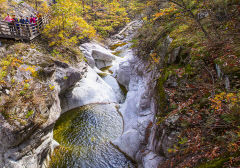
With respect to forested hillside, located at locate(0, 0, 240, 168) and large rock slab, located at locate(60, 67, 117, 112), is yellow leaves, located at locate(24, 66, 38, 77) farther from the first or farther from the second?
large rock slab, located at locate(60, 67, 117, 112)

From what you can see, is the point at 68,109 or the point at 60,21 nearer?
the point at 60,21

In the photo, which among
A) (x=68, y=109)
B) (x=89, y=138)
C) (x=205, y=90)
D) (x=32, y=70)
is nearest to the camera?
(x=205, y=90)

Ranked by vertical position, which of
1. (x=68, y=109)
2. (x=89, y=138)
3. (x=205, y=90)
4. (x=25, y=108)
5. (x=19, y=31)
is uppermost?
(x=205, y=90)

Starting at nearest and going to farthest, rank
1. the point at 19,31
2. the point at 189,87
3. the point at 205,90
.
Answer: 1. the point at 205,90
2. the point at 189,87
3. the point at 19,31

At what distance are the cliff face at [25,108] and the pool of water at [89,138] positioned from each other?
1192mm

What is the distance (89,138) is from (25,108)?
20.1 feet

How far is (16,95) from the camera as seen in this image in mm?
7785

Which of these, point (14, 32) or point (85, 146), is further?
point (14, 32)

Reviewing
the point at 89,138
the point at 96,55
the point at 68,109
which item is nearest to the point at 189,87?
the point at 89,138

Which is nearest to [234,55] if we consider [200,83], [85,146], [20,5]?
[200,83]

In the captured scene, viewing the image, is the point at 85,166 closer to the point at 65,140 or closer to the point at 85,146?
the point at 85,146

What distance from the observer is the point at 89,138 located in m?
12.1

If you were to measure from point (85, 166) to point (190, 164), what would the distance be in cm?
782

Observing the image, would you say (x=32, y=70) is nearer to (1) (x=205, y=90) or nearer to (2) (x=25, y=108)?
(2) (x=25, y=108)
